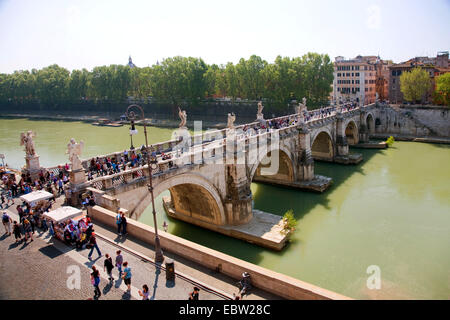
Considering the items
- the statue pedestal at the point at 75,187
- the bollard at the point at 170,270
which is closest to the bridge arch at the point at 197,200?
the statue pedestal at the point at 75,187

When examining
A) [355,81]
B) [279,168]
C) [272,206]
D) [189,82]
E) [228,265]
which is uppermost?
[189,82]

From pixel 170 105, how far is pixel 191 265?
60.6m

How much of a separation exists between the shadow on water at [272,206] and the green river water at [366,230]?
0.18ft

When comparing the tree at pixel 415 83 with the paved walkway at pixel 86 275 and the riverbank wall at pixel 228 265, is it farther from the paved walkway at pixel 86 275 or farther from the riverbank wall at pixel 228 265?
the paved walkway at pixel 86 275

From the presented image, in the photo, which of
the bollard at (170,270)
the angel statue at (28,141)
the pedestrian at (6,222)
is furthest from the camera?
the angel statue at (28,141)

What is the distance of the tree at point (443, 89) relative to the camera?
4591cm

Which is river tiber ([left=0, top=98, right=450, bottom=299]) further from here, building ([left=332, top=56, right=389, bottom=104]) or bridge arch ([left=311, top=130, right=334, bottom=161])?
building ([left=332, top=56, right=389, bottom=104])

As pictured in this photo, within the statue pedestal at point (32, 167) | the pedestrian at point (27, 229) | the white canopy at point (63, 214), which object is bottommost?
the pedestrian at point (27, 229)

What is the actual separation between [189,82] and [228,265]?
175 ft

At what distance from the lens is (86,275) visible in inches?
367

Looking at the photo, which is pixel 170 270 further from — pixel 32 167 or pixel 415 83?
pixel 415 83

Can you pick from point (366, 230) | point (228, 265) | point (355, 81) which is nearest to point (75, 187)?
point (228, 265)
